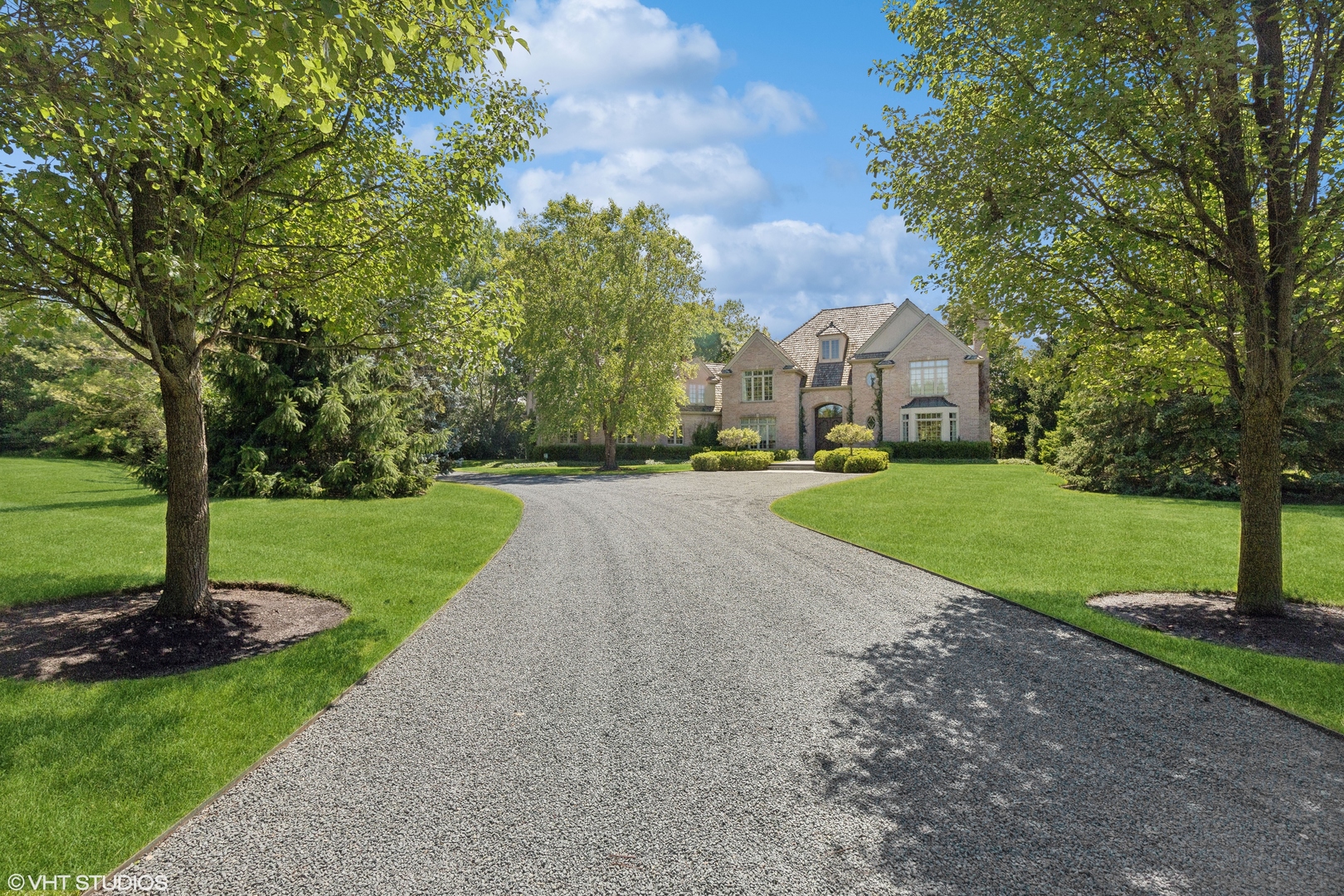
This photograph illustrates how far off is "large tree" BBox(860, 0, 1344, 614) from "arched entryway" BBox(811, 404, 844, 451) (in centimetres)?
3008

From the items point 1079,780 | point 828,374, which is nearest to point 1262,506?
point 1079,780

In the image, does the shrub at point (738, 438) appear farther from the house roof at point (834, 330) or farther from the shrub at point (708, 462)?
the house roof at point (834, 330)

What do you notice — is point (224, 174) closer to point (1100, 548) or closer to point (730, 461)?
point (1100, 548)

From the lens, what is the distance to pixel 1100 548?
33.9 feet

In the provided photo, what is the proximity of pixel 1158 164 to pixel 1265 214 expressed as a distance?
1.82 meters

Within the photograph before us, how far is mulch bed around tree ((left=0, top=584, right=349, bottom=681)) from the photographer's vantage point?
17.6 feet

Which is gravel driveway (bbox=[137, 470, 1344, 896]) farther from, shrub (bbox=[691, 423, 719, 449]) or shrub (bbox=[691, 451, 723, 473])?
shrub (bbox=[691, 423, 719, 449])

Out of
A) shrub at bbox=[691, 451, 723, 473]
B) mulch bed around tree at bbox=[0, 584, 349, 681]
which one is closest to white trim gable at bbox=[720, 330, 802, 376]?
shrub at bbox=[691, 451, 723, 473]

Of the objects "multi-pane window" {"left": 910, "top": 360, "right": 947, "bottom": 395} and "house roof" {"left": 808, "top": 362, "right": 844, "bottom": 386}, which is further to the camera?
"house roof" {"left": 808, "top": 362, "right": 844, "bottom": 386}

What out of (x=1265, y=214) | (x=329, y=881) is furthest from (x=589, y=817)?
(x=1265, y=214)

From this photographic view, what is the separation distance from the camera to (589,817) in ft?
11.0

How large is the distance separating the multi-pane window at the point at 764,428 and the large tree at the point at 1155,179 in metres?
31.0

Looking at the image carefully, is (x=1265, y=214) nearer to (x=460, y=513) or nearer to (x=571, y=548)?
(x=571, y=548)

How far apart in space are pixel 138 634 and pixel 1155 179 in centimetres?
1170
